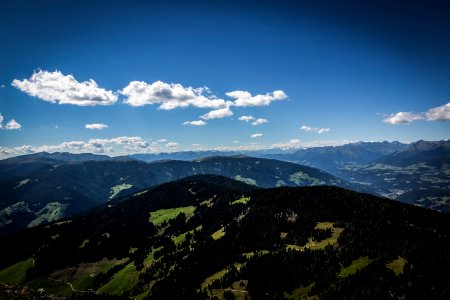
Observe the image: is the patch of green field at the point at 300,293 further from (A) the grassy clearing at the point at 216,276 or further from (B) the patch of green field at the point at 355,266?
(A) the grassy clearing at the point at 216,276

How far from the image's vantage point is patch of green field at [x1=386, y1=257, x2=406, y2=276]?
453ft

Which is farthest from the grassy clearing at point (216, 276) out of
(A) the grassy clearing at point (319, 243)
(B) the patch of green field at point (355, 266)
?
(B) the patch of green field at point (355, 266)

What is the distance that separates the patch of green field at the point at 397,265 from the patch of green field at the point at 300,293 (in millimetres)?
31228

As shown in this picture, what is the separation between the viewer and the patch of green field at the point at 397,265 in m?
138

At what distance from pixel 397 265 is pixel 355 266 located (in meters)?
16.4

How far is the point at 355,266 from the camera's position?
15138cm

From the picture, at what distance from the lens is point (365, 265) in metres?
149

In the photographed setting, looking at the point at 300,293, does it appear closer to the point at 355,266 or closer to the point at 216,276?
the point at 355,266

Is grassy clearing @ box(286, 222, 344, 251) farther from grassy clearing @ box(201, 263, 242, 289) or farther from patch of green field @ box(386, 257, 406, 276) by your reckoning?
patch of green field @ box(386, 257, 406, 276)

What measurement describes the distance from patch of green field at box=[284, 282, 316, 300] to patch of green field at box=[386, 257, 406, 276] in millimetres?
31228

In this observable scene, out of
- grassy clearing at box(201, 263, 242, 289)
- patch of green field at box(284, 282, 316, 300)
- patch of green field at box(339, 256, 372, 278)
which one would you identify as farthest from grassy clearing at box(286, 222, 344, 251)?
patch of green field at box(284, 282, 316, 300)

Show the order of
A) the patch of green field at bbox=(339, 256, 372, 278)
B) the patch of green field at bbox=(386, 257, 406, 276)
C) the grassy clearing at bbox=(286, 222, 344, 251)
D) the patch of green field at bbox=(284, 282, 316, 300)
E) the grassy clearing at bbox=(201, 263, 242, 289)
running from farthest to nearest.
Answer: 1. the grassy clearing at bbox=(286, 222, 344, 251)
2. the grassy clearing at bbox=(201, 263, 242, 289)
3. the patch of green field at bbox=(339, 256, 372, 278)
4. the patch of green field at bbox=(284, 282, 316, 300)
5. the patch of green field at bbox=(386, 257, 406, 276)

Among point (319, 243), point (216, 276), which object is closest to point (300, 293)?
point (319, 243)

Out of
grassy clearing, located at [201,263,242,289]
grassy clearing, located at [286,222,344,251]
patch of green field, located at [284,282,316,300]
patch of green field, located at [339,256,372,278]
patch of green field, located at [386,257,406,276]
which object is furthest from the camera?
grassy clearing, located at [286,222,344,251]
